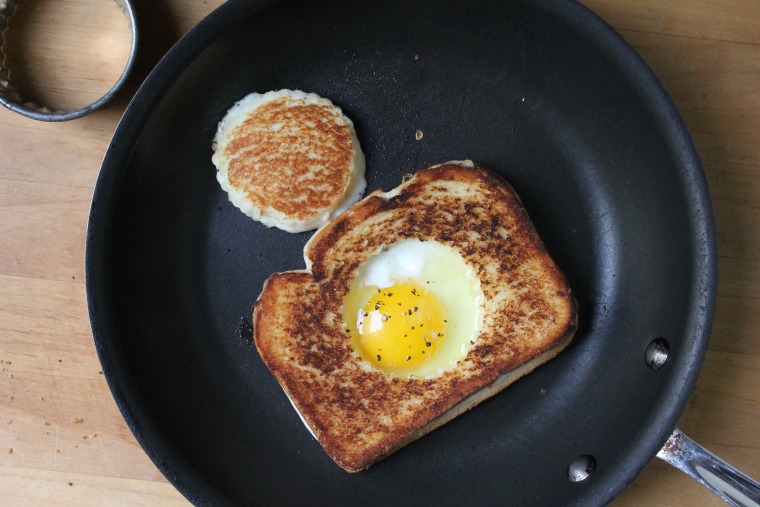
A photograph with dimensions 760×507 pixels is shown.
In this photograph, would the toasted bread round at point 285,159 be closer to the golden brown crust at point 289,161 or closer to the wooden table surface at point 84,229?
the golden brown crust at point 289,161

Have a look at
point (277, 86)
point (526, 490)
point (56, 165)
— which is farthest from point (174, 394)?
point (526, 490)

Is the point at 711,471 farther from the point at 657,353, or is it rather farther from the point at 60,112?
the point at 60,112

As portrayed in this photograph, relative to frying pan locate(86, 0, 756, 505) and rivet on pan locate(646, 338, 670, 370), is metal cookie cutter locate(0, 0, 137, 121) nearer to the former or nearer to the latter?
frying pan locate(86, 0, 756, 505)

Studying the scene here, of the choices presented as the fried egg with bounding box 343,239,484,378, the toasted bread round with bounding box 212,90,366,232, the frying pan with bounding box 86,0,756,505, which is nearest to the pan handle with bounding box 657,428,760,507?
the frying pan with bounding box 86,0,756,505

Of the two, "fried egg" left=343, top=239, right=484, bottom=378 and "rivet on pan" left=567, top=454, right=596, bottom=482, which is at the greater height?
"fried egg" left=343, top=239, right=484, bottom=378

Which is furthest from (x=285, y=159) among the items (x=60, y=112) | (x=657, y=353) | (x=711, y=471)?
(x=711, y=471)

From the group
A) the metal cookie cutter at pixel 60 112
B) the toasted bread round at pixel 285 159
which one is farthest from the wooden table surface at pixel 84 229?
the toasted bread round at pixel 285 159

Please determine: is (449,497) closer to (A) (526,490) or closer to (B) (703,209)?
(A) (526,490)
